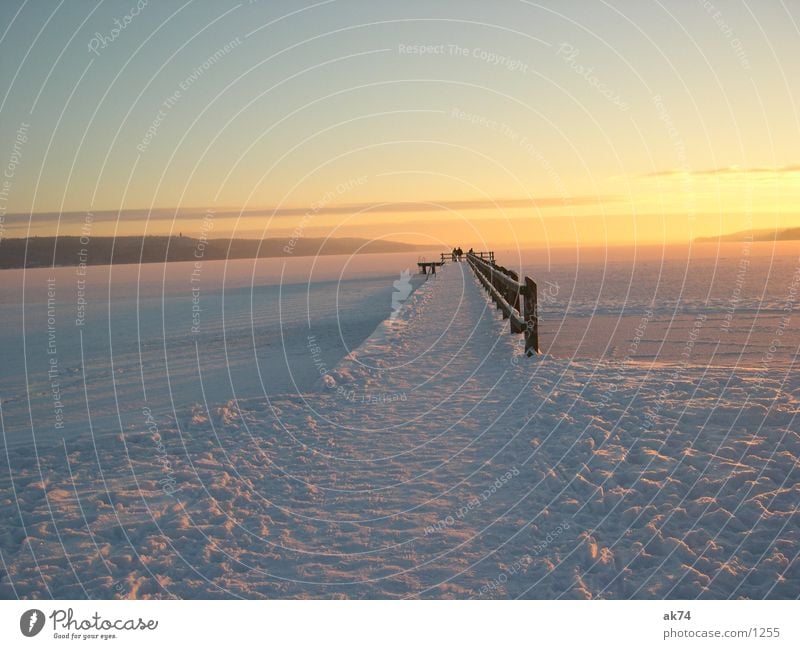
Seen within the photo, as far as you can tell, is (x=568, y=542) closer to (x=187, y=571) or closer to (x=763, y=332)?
(x=187, y=571)

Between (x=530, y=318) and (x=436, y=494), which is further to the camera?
(x=530, y=318)

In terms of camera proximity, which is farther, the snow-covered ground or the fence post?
the fence post

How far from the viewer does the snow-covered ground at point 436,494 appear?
15.0ft

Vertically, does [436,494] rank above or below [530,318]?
below

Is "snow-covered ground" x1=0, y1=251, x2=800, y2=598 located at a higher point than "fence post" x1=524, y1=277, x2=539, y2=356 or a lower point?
lower

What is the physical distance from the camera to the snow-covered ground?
4.58 m

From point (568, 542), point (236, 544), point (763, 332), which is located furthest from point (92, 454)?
point (763, 332)

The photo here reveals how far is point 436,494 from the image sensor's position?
5.86 meters

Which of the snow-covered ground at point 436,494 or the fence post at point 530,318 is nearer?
the snow-covered ground at point 436,494

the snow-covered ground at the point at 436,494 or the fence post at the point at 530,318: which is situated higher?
the fence post at the point at 530,318

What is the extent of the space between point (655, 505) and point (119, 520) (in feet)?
15.9

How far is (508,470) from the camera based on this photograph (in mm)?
6332
